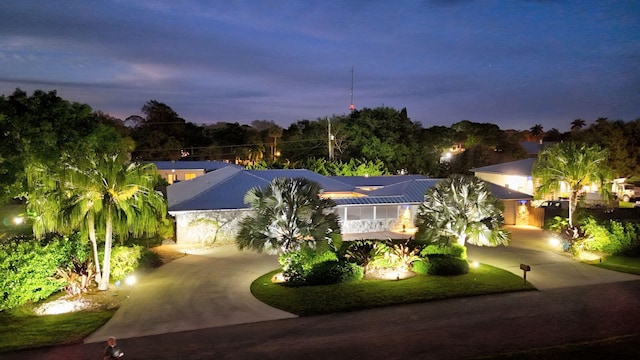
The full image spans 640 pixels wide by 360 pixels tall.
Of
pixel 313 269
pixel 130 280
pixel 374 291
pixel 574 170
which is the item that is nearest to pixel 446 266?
pixel 374 291

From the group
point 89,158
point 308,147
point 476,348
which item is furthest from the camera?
point 308,147

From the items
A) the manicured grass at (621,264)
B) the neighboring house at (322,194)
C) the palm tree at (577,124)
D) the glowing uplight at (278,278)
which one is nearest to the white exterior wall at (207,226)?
the neighboring house at (322,194)

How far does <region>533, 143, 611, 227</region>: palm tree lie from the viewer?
28375 mm

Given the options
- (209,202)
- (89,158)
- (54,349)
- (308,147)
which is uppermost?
(308,147)

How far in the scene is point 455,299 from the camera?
1753 cm

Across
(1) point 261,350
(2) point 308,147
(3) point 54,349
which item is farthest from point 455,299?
(2) point 308,147

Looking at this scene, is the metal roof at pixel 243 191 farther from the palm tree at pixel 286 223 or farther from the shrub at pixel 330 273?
the shrub at pixel 330 273

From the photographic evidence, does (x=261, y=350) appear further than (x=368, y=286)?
→ No

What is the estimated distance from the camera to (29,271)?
16047mm

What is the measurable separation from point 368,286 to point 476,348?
20.7 ft

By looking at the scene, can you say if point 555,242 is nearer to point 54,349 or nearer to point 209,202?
point 209,202

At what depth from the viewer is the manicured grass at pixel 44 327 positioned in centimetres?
1323

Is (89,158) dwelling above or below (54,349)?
above

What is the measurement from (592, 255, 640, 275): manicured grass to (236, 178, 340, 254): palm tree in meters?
13.6
